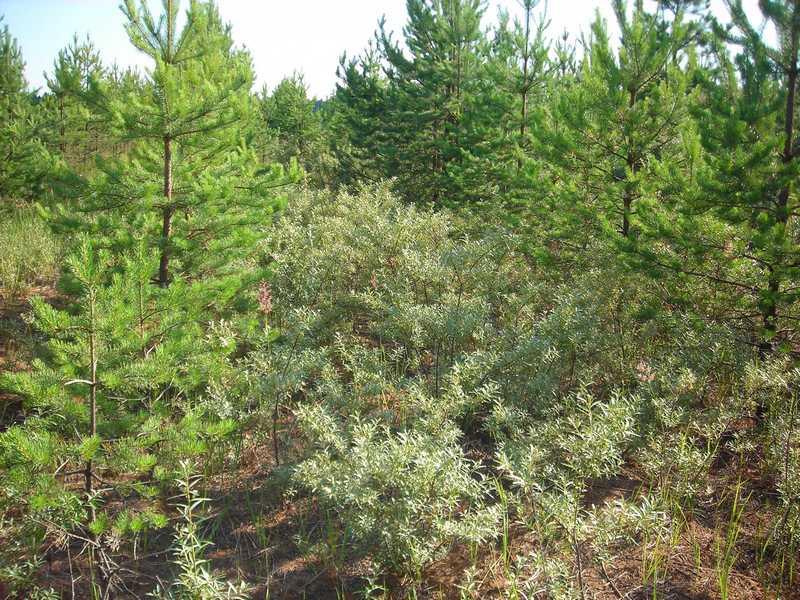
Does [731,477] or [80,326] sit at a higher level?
[80,326]

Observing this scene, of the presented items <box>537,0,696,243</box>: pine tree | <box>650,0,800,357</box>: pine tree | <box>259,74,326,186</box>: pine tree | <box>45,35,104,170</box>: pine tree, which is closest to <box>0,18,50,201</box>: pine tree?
<box>45,35,104,170</box>: pine tree

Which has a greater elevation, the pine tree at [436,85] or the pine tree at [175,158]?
the pine tree at [436,85]

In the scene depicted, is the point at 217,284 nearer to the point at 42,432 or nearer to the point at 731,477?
the point at 42,432

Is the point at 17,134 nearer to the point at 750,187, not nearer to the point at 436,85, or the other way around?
the point at 436,85

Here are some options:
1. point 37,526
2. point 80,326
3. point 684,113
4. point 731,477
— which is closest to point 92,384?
point 80,326

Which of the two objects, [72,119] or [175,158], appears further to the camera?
[72,119]

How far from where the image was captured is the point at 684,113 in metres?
6.39

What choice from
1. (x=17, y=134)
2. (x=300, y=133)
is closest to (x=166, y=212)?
(x=17, y=134)

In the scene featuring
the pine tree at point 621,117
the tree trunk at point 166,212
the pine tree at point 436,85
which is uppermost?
the pine tree at point 436,85

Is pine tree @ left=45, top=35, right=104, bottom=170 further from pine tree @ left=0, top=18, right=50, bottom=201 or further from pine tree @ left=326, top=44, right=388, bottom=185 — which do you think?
pine tree @ left=326, top=44, right=388, bottom=185

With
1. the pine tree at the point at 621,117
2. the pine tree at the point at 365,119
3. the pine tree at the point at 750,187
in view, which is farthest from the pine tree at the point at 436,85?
the pine tree at the point at 750,187

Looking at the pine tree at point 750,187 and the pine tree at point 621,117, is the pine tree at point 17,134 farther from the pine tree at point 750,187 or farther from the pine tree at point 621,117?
the pine tree at point 750,187

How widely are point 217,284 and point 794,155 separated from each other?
5.11 metres

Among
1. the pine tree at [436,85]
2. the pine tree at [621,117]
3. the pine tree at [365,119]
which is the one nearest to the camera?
the pine tree at [621,117]
